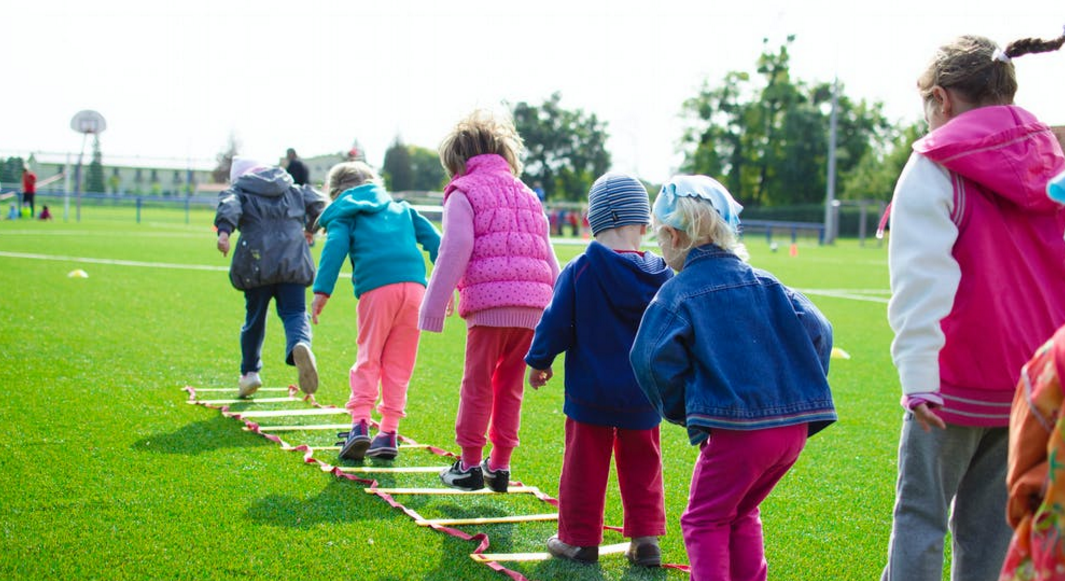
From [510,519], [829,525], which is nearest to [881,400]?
[829,525]

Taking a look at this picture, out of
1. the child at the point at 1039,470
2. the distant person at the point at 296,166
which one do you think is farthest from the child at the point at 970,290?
the distant person at the point at 296,166

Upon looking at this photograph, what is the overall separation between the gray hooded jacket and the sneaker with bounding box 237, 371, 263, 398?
60 cm

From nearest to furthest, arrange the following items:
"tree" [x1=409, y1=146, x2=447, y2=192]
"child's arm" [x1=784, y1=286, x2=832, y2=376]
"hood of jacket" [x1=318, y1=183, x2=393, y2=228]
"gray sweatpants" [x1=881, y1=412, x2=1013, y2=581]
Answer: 1. "gray sweatpants" [x1=881, y1=412, x2=1013, y2=581]
2. "child's arm" [x1=784, y1=286, x2=832, y2=376]
3. "hood of jacket" [x1=318, y1=183, x2=393, y2=228]
4. "tree" [x1=409, y1=146, x2=447, y2=192]

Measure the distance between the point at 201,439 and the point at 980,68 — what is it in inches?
172

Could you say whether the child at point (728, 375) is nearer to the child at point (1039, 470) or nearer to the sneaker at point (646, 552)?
the sneaker at point (646, 552)

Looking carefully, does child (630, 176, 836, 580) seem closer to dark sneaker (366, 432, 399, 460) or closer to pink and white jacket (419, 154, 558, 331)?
pink and white jacket (419, 154, 558, 331)

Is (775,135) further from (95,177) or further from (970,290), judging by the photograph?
(970,290)

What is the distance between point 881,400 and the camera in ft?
25.1

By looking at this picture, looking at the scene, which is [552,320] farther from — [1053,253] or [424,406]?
[424,406]

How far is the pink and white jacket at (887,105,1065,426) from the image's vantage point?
9.05 feet

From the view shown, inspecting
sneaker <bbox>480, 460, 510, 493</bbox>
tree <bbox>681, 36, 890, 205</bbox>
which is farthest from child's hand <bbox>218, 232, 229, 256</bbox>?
tree <bbox>681, 36, 890, 205</bbox>

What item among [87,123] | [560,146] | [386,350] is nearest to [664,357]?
[386,350]

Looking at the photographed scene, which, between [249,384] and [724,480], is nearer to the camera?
[724,480]

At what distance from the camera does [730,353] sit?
122 inches
